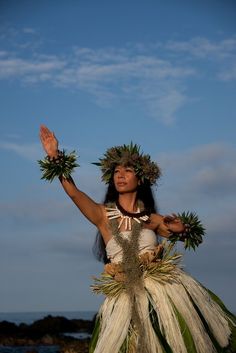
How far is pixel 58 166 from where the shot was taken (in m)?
5.83

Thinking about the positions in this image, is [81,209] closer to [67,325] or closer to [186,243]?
[186,243]

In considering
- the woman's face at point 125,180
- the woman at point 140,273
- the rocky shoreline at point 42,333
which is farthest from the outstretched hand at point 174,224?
the rocky shoreline at point 42,333

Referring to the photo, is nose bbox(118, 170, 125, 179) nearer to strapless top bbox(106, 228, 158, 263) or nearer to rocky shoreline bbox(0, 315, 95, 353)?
strapless top bbox(106, 228, 158, 263)

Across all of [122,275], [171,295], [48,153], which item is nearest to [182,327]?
[171,295]

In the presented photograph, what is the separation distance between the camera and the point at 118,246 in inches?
228

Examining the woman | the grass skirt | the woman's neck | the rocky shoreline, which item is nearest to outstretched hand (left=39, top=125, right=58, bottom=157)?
the woman

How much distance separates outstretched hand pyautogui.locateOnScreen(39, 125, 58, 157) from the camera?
19.2ft

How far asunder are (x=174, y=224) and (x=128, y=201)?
1.42ft

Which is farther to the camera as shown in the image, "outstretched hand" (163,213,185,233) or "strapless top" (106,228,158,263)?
"outstretched hand" (163,213,185,233)

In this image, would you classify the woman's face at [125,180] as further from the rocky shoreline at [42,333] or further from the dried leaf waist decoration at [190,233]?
the rocky shoreline at [42,333]

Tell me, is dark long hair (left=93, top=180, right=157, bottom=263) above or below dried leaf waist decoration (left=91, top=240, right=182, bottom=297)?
above

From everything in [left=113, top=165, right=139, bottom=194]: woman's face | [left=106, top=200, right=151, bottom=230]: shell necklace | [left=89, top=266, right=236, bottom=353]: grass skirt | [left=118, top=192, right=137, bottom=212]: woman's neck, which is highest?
[left=113, top=165, right=139, bottom=194]: woman's face

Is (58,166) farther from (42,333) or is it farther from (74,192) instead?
(42,333)

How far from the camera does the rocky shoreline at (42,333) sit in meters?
23.1
